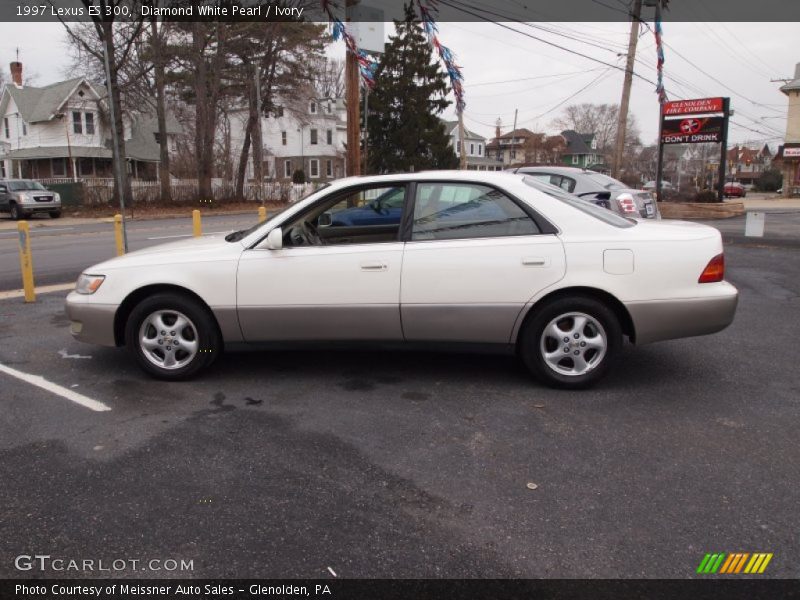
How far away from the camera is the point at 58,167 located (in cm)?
4412

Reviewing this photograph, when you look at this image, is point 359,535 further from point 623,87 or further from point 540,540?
point 623,87

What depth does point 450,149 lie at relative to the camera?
44.8 m

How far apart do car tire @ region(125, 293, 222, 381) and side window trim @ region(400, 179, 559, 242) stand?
5.26 ft

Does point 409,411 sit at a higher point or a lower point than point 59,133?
lower

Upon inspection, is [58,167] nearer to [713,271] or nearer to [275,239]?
[275,239]

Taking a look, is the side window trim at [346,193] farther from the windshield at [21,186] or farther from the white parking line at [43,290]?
the windshield at [21,186]

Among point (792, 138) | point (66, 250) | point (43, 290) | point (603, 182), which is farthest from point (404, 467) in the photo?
point (792, 138)

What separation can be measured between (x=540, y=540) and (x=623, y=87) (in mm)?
25487

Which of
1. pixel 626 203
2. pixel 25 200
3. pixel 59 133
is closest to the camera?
pixel 626 203

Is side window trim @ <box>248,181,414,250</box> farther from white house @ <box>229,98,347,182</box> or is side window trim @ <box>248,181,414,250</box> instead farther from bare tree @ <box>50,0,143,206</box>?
white house @ <box>229,98,347,182</box>

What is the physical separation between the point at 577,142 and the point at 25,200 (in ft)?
278

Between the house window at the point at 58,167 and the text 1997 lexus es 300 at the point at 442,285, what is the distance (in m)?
44.9

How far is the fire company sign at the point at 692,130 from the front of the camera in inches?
920
